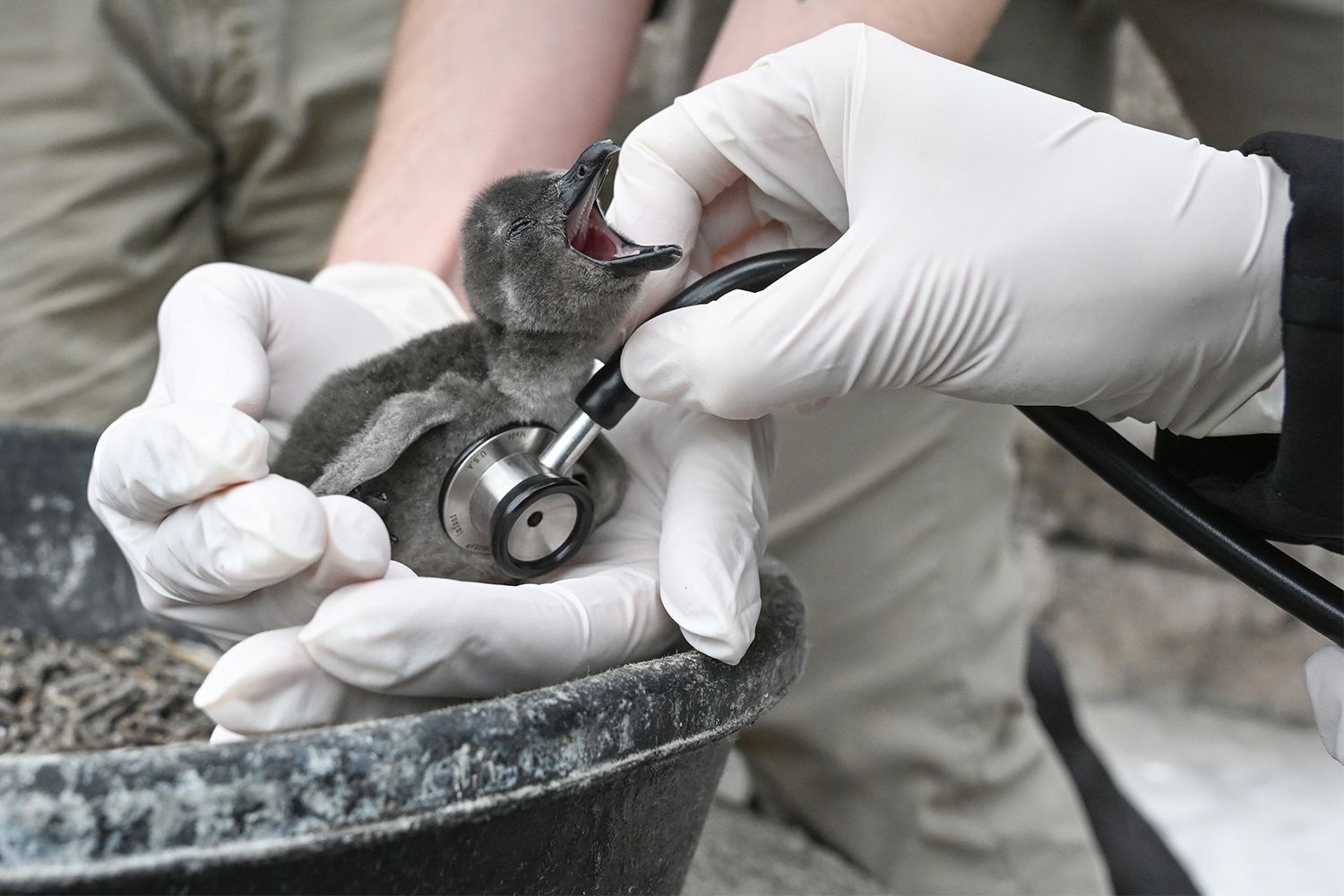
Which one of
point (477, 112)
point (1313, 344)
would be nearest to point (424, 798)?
point (1313, 344)

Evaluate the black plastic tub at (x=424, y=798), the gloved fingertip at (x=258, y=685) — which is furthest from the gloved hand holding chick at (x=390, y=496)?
the black plastic tub at (x=424, y=798)

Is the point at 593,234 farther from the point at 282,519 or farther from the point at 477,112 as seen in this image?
the point at 477,112

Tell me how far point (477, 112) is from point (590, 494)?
0.77 meters

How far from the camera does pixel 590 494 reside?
1012 mm

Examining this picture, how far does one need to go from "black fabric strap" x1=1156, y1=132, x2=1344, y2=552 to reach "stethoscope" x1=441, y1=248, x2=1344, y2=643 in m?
0.05

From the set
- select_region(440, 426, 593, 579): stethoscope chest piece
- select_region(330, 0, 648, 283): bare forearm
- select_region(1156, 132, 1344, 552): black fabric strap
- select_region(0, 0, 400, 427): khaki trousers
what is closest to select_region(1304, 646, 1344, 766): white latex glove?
select_region(1156, 132, 1344, 552): black fabric strap

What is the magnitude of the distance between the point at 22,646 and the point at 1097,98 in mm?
1809

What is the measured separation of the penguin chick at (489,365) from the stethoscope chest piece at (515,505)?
22mm

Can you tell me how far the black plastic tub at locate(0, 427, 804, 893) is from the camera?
521 millimetres

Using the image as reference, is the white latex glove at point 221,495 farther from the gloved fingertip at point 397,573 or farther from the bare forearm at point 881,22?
the bare forearm at point 881,22

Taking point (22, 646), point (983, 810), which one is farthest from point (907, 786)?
point (22, 646)

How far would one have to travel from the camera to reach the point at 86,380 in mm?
1862

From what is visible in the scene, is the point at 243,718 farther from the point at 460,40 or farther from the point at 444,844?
the point at 460,40

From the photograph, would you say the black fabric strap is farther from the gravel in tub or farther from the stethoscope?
the gravel in tub
